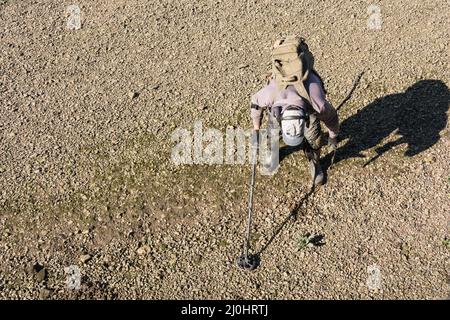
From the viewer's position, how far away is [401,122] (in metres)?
10.6

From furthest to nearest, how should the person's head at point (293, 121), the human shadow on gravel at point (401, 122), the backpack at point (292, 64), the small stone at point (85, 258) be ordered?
the human shadow on gravel at point (401, 122)
the small stone at point (85, 258)
the backpack at point (292, 64)
the person's head at point (293, 121)

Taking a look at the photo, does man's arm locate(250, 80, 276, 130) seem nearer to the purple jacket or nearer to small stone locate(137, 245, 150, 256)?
the purple jacket

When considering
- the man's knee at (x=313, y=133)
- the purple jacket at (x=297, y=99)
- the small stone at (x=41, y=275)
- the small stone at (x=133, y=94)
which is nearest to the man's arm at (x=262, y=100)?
the purple jacket at (x=297, y=99)

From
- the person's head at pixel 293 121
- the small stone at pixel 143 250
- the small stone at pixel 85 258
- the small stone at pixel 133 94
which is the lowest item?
the small stone at pixel 85 258

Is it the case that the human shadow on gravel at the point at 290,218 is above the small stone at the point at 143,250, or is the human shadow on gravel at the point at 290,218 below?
above

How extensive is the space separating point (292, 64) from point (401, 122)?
12.9ft

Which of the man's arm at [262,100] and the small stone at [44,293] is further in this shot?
the small stone at [44,293]

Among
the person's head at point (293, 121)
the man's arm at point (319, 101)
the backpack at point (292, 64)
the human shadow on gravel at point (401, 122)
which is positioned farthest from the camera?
the human shadow on gravel at point (401, 122)

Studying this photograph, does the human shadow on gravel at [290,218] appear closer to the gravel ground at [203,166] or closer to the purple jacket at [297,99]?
the gravel ground at [203,166]

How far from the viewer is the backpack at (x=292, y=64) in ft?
24.6

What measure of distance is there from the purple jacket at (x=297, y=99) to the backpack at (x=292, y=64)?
9 cm

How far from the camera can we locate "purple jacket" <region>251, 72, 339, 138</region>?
7516 mm
